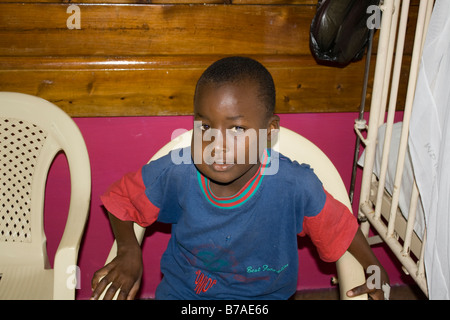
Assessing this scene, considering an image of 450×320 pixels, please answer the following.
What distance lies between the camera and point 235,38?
1661 mm

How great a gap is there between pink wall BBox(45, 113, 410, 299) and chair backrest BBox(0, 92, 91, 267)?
0.75 feet

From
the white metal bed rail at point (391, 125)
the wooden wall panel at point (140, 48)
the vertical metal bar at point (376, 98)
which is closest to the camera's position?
the white metal bed rail at point (391, 125)

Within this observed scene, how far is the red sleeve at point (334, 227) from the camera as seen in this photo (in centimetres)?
131

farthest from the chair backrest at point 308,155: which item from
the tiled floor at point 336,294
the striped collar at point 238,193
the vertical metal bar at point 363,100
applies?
the tiled floor at point 336,294

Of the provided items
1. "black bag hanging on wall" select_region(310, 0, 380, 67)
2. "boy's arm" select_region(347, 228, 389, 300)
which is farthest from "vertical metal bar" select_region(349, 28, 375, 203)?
"boy's arm" select_region(347, 228, 389, 300)

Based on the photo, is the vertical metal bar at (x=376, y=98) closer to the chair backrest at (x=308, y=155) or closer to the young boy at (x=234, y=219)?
the chair backrest at (x=308, y=155)

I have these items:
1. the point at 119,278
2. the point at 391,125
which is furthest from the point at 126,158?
the point at 391,125

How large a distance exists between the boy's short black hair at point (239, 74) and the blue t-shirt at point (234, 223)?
0.83ft

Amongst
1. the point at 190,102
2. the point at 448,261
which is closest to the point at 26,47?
the point at 190,102

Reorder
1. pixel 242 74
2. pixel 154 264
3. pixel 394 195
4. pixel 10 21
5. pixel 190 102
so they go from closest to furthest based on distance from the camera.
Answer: pixel 242 74, pixel 394 195, pixel 10 21, pixel 190 102, pixel 154 264

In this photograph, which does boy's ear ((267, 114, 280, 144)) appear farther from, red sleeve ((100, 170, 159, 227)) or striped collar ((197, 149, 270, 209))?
red sleeve ((100, 170, 159, 227))
